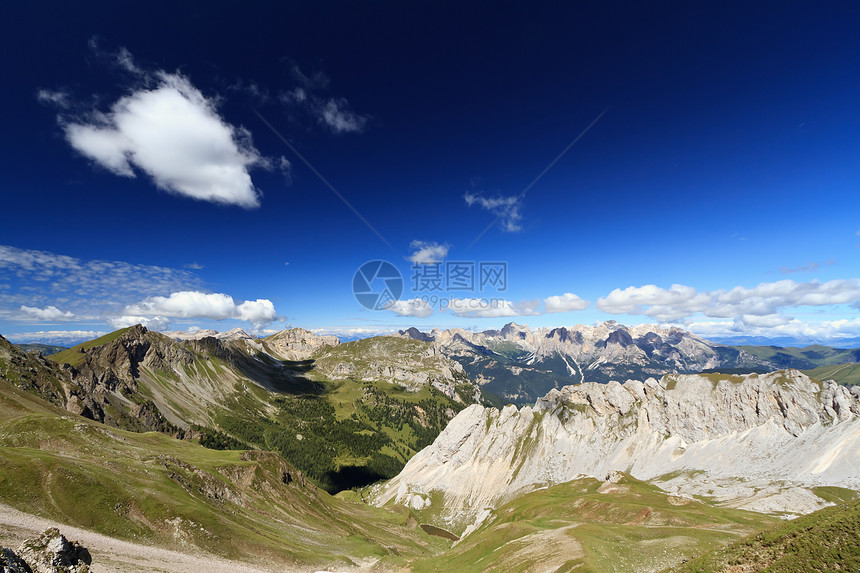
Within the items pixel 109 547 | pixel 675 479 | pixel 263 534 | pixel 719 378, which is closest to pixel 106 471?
pixel 109 547

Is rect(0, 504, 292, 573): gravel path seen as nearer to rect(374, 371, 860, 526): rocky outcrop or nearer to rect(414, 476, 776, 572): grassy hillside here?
rect(414, 476, 776, 572): grassy hillside

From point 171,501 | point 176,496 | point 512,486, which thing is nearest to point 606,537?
point 171,501

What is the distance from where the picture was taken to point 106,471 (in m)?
58.2

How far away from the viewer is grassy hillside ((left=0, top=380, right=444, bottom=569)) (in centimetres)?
4781

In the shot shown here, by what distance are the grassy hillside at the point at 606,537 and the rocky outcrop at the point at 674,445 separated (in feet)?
242

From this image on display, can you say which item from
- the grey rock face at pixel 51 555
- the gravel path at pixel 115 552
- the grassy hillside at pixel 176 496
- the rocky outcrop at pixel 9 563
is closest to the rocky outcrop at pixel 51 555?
the grey rock face at pixel 51 555

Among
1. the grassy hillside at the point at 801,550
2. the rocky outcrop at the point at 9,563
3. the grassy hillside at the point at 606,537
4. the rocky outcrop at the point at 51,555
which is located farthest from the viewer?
Answer: the grassy hillside at the point at 606,537

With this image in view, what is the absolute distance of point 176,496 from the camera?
6028 cm

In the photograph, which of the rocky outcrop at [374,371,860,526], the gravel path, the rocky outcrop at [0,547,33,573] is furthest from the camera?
the rocky outcrop at [374,371,860,526]

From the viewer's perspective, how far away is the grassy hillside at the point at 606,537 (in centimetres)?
4116

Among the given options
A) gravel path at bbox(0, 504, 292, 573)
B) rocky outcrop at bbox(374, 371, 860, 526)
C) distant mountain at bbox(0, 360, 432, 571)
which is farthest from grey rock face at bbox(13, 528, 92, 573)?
rocky outcrop at bbox(374, 371, 860, 526)

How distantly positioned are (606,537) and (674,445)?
163 meters

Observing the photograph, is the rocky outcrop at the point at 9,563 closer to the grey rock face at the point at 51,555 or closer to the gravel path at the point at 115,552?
the grey rock face at the point at 51,555

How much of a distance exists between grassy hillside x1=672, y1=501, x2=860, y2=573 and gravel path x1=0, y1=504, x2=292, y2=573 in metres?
53.5
